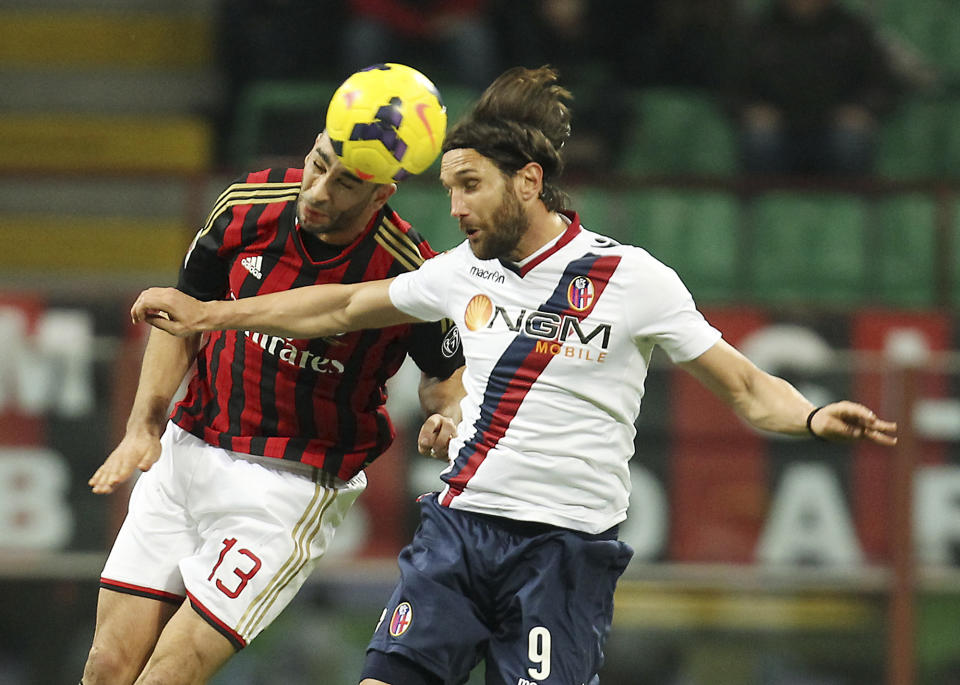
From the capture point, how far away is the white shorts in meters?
3.92

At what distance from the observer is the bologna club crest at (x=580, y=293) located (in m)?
3.59

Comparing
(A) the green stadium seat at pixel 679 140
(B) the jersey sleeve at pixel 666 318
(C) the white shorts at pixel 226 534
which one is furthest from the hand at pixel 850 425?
(A) the green stadium seat at pixel 679 140

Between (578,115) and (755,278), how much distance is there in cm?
156

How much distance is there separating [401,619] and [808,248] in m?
4.60

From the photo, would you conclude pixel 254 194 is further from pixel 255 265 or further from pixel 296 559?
pixel 296 559

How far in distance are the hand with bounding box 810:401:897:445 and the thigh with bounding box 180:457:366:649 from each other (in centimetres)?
140

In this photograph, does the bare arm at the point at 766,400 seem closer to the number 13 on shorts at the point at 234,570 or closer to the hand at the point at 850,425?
the hand at the point at 850,425

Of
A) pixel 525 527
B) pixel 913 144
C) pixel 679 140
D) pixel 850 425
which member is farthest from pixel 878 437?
pixel 913 144

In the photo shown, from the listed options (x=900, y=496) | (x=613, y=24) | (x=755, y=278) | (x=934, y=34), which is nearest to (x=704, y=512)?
(x=900, y=496)

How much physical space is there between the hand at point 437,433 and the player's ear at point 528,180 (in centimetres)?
63

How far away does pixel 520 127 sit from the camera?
363 centimetres

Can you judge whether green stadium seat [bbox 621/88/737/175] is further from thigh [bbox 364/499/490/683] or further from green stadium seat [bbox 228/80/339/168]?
thigh [bbox 364/499/490/683]

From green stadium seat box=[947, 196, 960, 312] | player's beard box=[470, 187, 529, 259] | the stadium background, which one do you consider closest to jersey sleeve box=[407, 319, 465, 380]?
player's beard box=[470, 187, 529, 259]

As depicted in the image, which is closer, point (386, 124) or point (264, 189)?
point (386, 124)
